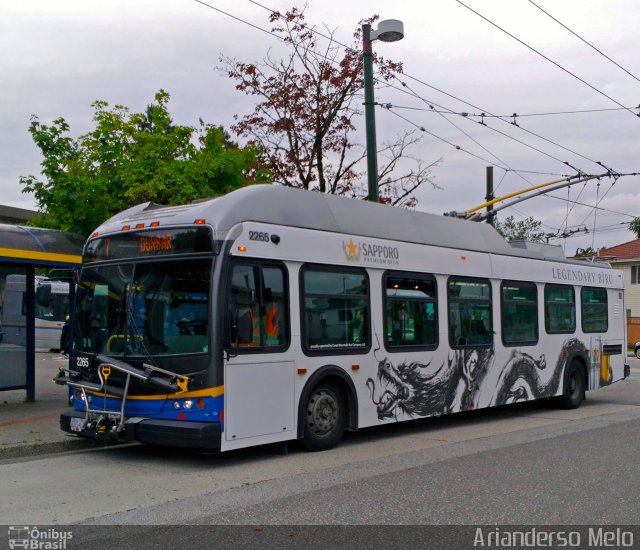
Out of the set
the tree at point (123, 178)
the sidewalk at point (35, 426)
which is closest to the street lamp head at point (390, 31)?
the tree at point (123, 178)

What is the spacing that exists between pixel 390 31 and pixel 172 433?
951cm

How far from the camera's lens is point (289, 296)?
31.0ft

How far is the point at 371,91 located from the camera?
15.6 meters

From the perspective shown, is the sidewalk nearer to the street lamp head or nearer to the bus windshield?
the bus windshield

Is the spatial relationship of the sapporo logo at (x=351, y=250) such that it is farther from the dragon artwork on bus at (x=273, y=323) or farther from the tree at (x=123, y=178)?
the tree at (x=123, y=178)

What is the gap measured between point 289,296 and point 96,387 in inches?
95.8

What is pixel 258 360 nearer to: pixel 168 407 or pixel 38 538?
pixel 168 407

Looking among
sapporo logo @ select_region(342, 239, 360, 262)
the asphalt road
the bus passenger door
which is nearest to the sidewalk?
the asphalt road

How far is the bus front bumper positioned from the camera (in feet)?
27.2

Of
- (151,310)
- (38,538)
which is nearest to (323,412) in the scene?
(151,310)

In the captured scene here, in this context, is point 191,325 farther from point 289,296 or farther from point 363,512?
point 363,512

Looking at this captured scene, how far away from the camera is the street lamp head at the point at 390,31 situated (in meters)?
15.0

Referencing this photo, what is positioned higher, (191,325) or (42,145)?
(42,145)

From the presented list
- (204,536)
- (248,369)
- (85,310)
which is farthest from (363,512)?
(85,310)
